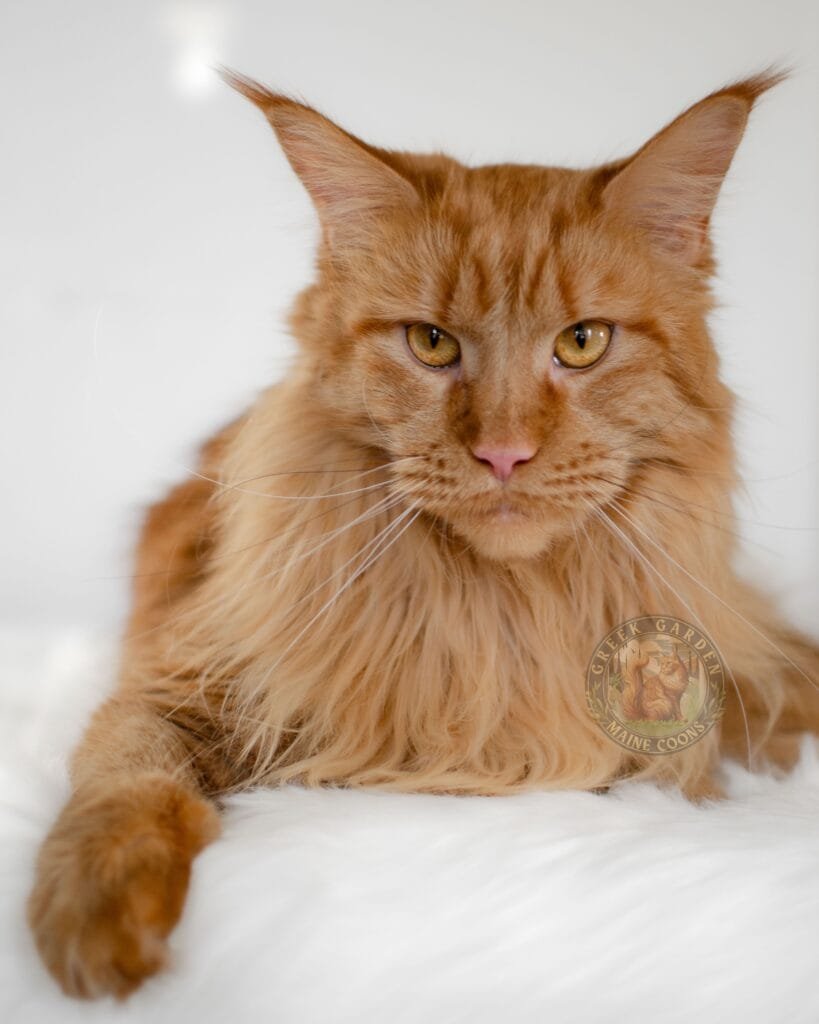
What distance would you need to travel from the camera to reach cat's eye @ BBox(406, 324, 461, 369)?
146 centimetres

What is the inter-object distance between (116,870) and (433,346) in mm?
749

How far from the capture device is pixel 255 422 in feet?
5.64

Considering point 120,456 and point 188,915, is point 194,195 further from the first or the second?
point 188,915

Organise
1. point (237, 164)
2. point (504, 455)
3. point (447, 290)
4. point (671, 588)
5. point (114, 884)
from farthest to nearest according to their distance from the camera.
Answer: point (237, 164), point (671, 588), point (447, 290), point (504, 455), point (114, 884)

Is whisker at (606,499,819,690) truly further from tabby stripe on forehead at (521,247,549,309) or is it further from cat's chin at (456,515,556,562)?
tabby stripe on forehead at (521,247,549,309)

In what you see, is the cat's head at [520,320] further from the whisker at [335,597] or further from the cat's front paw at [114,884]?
the cat's front paw at [114,884]

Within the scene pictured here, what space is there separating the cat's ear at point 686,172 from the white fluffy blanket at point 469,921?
0.77 meters

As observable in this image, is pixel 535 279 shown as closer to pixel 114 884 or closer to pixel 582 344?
pixel 582 344

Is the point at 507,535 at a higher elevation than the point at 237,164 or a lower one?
lower

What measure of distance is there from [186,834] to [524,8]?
1.53 meters

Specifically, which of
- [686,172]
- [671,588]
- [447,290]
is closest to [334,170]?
[447,290]

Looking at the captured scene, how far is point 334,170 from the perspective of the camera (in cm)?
151

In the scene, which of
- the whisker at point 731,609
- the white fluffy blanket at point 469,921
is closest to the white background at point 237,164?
the whisker at point 731,609

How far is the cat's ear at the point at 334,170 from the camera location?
1.47 m
